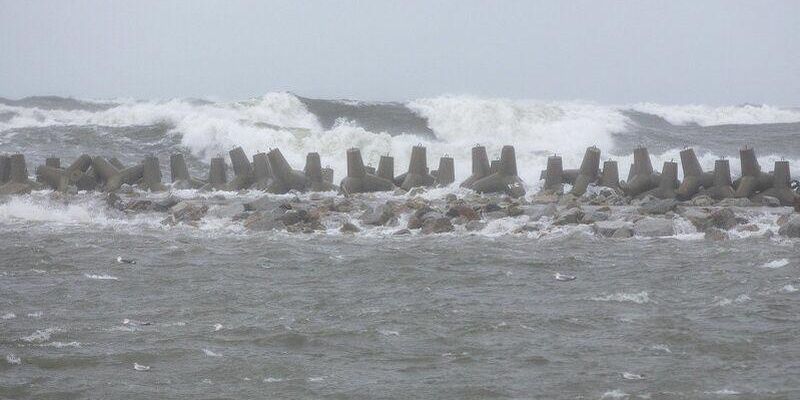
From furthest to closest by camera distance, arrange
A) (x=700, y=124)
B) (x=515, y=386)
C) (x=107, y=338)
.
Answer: (x=700, y=124), (x=107, y=338), (x=515, y=386)

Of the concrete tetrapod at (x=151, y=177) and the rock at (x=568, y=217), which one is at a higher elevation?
the concrete tetrapod at (x=151, y=177)

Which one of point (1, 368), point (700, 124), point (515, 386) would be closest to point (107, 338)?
point (1, 368)

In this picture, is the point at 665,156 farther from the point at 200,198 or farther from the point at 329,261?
the point at 329,261

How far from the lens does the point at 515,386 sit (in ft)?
31.3

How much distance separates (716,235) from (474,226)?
3843 millimetres

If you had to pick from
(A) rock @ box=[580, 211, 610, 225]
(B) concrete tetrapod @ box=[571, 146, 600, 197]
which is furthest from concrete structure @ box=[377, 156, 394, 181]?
(A) rock @ box=[580, 211, 610, 225]

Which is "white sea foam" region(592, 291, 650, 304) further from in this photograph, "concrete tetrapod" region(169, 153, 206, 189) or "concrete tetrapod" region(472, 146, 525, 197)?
"concrete tetrapod" region(169, 153, 206, 189)

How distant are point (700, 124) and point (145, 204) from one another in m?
36.6

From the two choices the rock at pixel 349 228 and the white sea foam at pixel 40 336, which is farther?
the rock at pixel 349 228

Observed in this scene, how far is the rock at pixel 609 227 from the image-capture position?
1727 cm

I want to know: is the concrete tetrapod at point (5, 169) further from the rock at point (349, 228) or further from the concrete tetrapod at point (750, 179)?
the concrete tetrapod at point (750, 179)

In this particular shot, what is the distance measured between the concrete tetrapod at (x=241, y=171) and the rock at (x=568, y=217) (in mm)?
8115

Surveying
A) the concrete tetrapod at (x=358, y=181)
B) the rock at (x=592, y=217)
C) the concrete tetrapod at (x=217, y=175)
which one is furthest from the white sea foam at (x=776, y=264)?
the concrete tetrapod at (x=217, y=175)

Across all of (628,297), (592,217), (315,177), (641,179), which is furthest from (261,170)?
(628,297)
